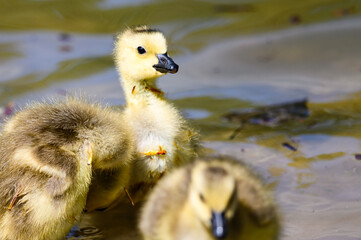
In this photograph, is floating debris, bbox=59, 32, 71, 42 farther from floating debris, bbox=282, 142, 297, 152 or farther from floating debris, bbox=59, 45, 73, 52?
floating debris, bbox=282, 142, 297, 152

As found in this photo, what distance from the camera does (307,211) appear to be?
2.50 meters

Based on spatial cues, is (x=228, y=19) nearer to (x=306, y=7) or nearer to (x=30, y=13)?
(x=306, y=7)

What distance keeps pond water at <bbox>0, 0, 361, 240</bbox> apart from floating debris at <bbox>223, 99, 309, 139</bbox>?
0.06 m

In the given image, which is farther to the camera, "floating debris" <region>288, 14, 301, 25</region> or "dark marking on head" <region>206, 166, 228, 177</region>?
"floating debris" <region>288, 14, 301, 25</region>

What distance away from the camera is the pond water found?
103 inches

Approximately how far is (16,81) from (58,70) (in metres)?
0.27

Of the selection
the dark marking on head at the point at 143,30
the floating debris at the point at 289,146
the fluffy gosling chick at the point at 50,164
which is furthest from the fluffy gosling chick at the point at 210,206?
the floating debris at the point at 289,146

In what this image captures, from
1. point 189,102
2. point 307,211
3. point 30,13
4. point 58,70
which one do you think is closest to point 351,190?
point 307,211

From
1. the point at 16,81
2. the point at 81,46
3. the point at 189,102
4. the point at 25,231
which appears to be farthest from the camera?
the point at 81,46

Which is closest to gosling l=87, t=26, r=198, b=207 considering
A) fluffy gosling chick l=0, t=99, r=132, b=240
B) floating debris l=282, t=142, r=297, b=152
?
fluffy gosling chick l=0, t=99, r=132, b=240

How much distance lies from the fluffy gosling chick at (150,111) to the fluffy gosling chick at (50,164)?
16cm

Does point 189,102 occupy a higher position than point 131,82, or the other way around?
point 131,82

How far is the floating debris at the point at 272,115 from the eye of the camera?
132 inches

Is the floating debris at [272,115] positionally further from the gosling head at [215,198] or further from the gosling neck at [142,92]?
the gosling head at [215,198]
